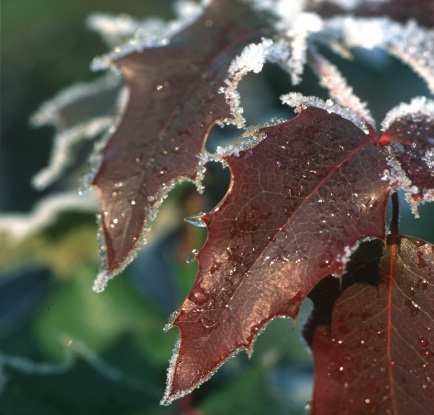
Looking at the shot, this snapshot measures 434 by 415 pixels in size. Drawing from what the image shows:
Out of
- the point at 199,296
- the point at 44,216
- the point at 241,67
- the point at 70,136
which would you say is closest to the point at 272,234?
the point at 199,296

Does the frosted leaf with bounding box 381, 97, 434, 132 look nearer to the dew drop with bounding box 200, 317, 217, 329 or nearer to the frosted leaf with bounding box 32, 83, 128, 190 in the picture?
the dew drop with bounding box 200, 317, 217, 329

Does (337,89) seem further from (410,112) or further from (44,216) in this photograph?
(44,216)

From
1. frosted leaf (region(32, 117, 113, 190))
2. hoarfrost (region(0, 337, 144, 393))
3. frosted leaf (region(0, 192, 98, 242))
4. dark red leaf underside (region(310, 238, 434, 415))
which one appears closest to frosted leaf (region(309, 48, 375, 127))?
dark red leaf underside (region(310, 238, 434, 415))

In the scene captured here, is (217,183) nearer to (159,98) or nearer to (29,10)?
(159,98)

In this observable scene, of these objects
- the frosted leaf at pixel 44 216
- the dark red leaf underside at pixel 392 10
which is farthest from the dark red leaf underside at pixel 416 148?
the frosted leaf at pixel 44 216

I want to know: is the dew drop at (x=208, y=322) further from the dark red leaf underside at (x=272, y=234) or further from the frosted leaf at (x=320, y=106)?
the frosted leaf at (x=320, y=106)

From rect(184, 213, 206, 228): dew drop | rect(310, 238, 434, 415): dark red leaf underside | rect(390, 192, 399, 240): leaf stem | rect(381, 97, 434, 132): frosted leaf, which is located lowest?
rect(310, 238, 434, 415): dark red leaf underside

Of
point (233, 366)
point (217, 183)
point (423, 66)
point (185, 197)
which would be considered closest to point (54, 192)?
point (185, 197)
